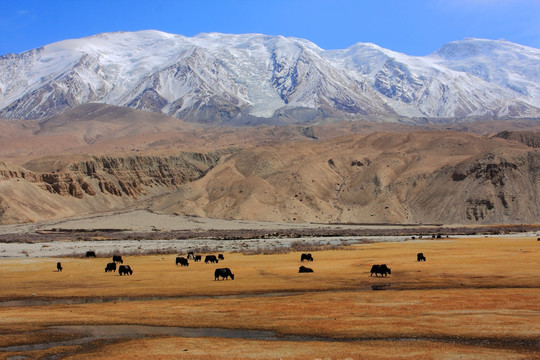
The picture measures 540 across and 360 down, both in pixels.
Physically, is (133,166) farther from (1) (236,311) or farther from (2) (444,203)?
(1) (236,311)

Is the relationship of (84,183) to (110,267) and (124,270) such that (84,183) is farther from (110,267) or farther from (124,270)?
(124,270)

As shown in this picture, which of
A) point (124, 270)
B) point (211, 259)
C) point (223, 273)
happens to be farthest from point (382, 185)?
point (223, 273)

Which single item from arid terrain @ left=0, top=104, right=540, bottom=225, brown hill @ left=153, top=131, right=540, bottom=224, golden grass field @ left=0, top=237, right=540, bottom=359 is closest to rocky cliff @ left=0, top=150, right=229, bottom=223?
arid terrain @ left=0, top=104, right=540, bottom=225

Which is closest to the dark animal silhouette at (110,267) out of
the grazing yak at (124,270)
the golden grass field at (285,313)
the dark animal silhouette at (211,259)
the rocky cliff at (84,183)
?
the golden grass field at (285,313)

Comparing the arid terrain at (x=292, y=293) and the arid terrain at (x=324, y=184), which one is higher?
the arid terrain at (x=324, y=184)

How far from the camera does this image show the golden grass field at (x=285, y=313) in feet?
61.6

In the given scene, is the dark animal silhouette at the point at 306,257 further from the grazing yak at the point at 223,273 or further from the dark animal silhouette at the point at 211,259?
the grazing yak at the point at 223,273

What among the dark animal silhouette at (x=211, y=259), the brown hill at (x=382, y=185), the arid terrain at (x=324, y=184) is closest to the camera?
the dark animal silhouette at (x=211, y=259)

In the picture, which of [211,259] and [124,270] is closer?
[124,270]

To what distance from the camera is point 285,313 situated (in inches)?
971

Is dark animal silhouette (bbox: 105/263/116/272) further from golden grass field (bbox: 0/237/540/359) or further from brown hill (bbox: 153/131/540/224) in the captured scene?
brown hill (bbox: 153/131/540/224)

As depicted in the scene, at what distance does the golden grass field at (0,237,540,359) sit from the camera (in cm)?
1878

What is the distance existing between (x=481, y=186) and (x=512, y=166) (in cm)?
994

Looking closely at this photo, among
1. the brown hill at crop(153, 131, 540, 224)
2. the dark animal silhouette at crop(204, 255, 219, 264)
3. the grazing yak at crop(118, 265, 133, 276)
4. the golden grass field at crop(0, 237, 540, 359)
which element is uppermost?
the brown hill at crop(153, 131, 540, 224)
